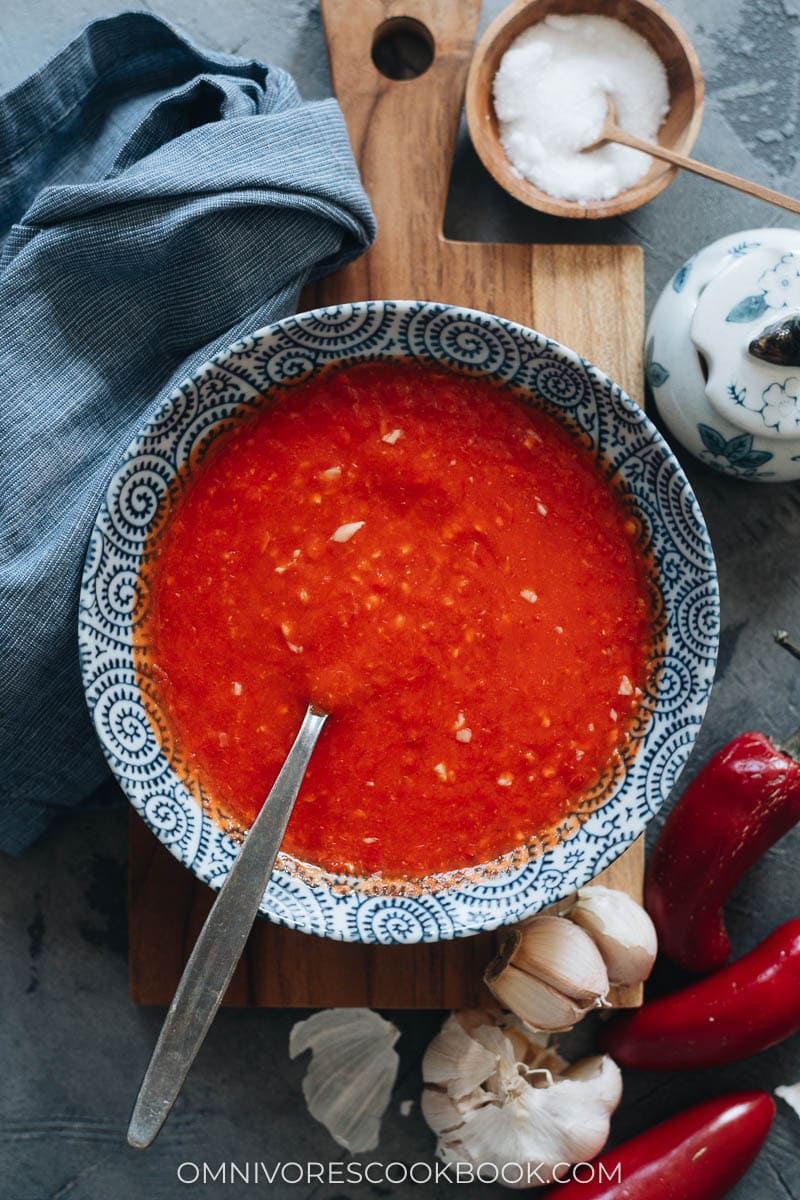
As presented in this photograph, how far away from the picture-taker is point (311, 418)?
1774 mm

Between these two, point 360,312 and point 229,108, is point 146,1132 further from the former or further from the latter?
point 229,108

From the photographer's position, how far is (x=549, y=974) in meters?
1.86

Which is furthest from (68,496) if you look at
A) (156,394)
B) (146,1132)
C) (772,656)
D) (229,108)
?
(772,656)

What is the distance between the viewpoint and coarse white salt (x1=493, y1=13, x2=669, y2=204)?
2.01 m

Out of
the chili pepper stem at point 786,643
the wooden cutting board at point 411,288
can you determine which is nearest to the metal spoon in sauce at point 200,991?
the wooden cutting board at point 411,288

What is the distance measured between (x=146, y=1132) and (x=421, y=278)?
1.53 metres

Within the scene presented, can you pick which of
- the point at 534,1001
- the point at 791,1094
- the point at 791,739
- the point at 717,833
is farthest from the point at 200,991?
the point at 791,1094

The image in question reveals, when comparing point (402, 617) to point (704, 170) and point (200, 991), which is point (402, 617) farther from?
point (704, 170)

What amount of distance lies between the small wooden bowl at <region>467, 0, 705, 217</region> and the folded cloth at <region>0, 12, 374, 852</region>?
30 centimetres

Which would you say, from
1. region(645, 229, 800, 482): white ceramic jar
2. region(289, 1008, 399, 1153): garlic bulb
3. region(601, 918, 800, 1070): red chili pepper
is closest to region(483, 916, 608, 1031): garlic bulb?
region(601, 918, 800, 1070): red chili pepper

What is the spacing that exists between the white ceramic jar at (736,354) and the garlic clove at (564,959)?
91 cm

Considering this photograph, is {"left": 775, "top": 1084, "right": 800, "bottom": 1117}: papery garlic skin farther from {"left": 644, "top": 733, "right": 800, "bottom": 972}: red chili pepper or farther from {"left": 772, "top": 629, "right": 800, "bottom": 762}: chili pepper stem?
{"left": 772, "top": 629, "right": 800, "bottom": 762}: chili pepper stem

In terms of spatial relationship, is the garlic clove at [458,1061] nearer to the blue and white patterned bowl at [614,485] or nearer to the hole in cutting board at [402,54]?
the blue and white patterned bowl at [614,485]

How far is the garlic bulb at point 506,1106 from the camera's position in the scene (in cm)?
198
